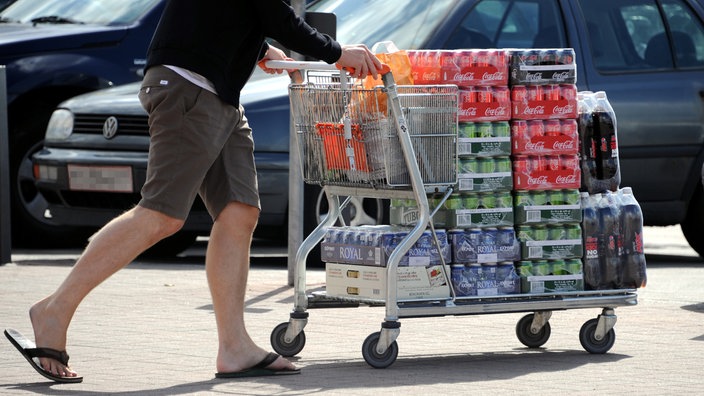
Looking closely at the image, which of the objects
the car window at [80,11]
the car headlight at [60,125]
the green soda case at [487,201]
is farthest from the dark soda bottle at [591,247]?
the car window at [80,11]

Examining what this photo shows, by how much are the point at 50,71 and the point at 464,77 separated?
523cm

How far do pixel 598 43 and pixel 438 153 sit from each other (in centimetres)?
415

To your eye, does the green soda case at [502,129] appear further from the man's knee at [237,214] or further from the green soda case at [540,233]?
the man's knee at [237,214]

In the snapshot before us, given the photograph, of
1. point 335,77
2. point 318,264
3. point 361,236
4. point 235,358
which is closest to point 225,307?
point 235,358

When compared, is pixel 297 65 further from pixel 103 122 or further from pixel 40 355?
pixel 103 122

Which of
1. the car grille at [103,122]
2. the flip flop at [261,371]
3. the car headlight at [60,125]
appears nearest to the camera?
the flip flop at [261,371]

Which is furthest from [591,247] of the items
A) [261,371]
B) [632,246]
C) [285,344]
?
[261,371]

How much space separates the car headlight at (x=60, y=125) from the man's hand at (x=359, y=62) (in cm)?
461

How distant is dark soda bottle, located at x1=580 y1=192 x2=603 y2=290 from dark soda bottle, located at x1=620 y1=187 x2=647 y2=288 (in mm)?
124

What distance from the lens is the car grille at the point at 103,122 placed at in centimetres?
996

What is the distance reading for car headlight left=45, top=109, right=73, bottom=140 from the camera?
33.7ft

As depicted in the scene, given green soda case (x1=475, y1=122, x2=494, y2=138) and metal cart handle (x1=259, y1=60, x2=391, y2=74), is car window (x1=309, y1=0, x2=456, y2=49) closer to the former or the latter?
green soda case (x1=475, y1=122, x2=494, y2=138)

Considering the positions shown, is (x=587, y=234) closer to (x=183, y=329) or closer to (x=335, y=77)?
(x=335, y=77)

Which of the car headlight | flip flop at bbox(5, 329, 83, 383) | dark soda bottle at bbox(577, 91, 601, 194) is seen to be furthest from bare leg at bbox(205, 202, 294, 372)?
the car headlight
